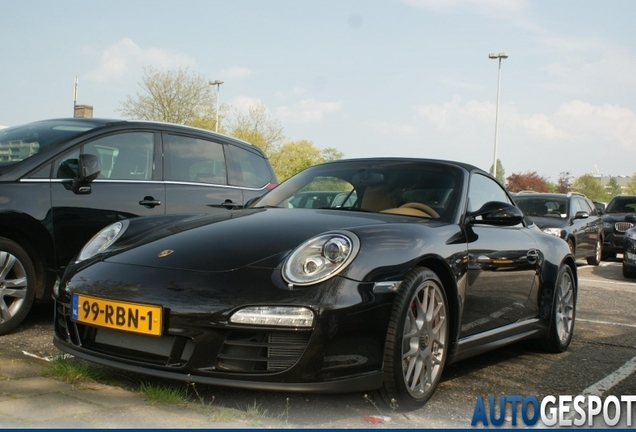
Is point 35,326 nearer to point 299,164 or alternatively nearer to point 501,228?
point 501,228

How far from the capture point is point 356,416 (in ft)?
11.3

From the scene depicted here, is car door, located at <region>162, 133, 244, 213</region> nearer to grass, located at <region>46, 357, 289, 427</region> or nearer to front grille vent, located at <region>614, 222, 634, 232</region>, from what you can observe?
grass, located at <region>46, 357, 289, 427</region>

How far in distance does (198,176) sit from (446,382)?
324 centimetres

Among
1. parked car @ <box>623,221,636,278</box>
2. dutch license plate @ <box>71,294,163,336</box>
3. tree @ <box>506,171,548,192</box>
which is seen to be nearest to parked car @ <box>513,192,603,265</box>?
parked car @ <box>623,221,636,278</box>

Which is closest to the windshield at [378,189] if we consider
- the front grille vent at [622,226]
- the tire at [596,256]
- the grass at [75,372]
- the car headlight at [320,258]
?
the car headlight at [320,258]

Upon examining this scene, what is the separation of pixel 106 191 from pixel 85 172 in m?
0.36

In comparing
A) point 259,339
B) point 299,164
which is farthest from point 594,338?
point 299,164

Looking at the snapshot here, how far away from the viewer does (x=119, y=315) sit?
11.1 ft

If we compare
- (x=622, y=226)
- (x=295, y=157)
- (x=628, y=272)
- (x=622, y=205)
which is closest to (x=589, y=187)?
(x=295, y=157)

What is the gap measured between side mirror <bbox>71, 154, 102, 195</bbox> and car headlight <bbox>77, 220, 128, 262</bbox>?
1258 millimetres

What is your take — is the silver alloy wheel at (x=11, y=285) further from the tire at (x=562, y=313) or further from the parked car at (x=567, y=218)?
the parked car at (x=567, y=218)

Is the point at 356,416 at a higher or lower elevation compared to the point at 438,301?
lower

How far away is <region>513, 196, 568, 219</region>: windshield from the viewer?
45.5 feet

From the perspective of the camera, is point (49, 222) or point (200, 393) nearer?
point (200, 393)
